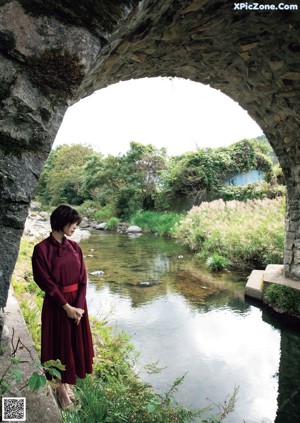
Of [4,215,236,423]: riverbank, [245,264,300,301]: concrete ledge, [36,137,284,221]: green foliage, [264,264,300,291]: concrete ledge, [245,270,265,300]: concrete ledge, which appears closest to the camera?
[4,215,236,423]: riverbank

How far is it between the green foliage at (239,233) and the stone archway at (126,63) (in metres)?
2.18

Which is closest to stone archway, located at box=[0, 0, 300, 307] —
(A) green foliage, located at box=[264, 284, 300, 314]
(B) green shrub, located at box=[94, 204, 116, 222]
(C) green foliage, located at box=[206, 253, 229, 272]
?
(A) green foliage, located at box=[264, 284, 300, 314]

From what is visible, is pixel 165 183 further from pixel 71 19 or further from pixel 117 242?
pixel 71 19

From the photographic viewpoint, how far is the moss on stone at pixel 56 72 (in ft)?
4.13

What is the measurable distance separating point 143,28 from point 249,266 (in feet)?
21.6

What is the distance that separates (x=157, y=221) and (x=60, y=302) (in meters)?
13.4

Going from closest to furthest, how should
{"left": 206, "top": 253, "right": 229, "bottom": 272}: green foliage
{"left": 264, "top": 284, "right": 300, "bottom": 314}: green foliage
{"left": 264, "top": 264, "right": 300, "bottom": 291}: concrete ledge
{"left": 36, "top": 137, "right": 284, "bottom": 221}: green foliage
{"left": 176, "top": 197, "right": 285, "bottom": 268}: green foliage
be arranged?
{"left": 264, "top": 284, "right": 300, "bottom": 314}: green foliage → {"left": 264, "top": 264, "right": 300, "bottom": 291}: concrete ledge → {"left": 176, "top": 197, "right": 285, "bottom": 268}: green foliage → {"left": 206, "top": 253, "right": 229, "bottom": 272}: green foliage → {"left": 36, "top": 137, "right": 284, "bottom": 221}: green foliage

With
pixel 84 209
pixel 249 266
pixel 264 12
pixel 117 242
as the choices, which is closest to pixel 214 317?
pixel 249 266

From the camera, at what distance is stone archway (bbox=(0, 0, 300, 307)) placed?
48.6 inches

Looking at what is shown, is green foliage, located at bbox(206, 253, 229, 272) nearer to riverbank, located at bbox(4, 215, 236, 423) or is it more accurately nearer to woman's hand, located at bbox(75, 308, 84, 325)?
riverbank, located at bbox(4, 215, 236, 423)

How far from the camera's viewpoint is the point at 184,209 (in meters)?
17.1

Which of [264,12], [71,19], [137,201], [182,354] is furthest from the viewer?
[137,201]

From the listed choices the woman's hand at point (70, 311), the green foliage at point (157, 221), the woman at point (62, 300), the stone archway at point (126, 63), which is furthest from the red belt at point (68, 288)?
the green foliage at point (157, 221)

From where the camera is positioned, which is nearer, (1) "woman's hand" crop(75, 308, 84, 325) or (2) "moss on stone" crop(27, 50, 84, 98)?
(2) "moss on stone" crop(27, 50, 84, 98)
